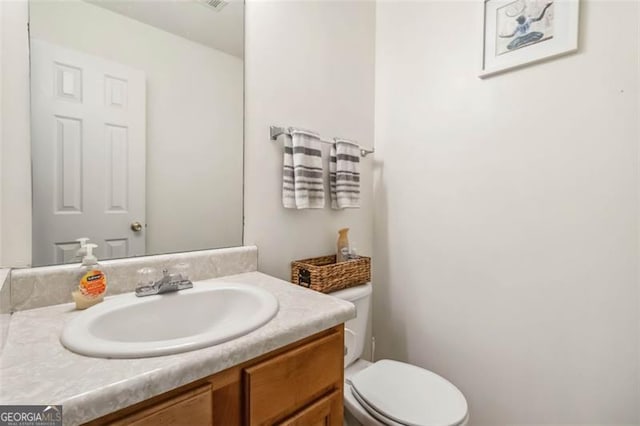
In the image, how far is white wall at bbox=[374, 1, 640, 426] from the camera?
39.3 inches

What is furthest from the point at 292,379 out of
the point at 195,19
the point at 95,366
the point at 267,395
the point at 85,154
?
the point at 195,19

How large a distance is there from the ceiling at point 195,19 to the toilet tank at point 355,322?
1.09 meters

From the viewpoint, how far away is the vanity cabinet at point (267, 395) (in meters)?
0.51

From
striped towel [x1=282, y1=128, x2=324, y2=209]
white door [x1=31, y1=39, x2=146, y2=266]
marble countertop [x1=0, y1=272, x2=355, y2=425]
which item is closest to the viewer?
marble countertop [x1=0, y1=272, x2=355, y2=425]

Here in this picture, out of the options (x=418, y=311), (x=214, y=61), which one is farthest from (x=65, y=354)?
(x=418, y=311)

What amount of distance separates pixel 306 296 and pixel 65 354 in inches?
21.6

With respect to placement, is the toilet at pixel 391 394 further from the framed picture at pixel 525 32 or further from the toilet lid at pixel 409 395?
→ the framed picture at pixel 525 32

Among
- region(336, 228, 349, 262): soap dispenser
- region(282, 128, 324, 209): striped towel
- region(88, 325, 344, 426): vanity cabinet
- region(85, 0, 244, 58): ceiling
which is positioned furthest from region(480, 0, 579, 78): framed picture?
region(88, 325, 344, 426): vanity cabinet

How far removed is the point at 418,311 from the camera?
1.54 meters

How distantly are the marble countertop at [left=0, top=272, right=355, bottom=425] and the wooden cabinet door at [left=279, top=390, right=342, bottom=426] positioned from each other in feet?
0.62

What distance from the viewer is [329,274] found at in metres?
1.21

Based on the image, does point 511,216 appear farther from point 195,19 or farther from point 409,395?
point 195,19

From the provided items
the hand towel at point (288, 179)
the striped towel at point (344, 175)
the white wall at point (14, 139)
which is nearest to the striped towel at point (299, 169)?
the hand towel at point (288, 179)

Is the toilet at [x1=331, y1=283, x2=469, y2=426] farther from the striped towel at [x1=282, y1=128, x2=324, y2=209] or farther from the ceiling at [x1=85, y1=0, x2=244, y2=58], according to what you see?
the ceiling at [x1=85, y1=0, x2=244, y2=58]
